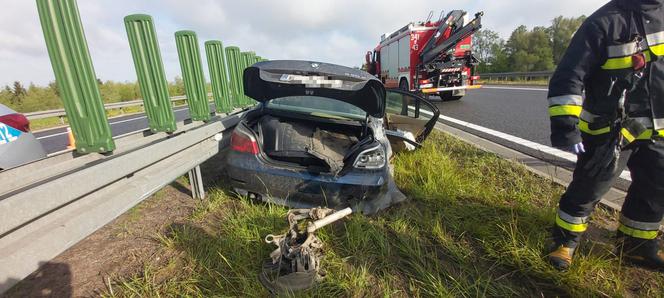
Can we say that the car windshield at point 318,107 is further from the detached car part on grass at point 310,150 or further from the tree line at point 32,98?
the tree line at point 32,98

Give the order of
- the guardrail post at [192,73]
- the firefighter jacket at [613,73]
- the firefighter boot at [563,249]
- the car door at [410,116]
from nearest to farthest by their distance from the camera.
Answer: the firefighter jacket at [613,73] → the firefighter boot at [563,249] → the guardrail post at [192,73] → the car door at [410,116]

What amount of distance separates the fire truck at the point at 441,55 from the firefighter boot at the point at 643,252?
8.83 m

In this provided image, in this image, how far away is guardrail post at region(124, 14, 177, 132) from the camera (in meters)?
2.59

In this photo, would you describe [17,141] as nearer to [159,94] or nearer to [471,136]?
[159,94]

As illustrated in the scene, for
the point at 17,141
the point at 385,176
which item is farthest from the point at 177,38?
the point at 385,176

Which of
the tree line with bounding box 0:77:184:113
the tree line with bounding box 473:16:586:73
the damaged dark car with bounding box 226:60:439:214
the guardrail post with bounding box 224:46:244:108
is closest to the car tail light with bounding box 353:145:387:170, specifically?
the damaged dark car with bounding box 226:60:439:214

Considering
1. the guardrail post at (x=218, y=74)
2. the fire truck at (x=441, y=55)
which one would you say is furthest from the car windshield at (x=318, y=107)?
the fire truck at (x=441, y=55)

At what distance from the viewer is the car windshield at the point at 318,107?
335 centimetres

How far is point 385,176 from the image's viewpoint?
2.46 metres

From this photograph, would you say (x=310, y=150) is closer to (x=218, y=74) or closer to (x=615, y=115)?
(x=615, y=115)

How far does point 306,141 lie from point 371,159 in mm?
849

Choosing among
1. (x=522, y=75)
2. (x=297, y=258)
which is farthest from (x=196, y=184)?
(x=522, y=75)

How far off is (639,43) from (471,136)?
3.77 metres

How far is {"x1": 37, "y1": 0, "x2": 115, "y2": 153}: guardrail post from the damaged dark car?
1.00 m
